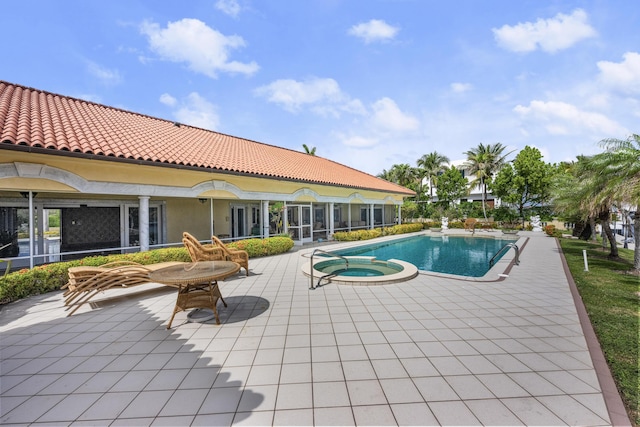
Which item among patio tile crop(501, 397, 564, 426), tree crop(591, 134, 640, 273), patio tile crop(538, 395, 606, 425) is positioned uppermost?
tree crop(591, 134, 640, 273)

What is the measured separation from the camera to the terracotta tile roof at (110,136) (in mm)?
7575

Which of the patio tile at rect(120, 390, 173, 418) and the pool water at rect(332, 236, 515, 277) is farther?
the pool water at rect(332, 236, 515, 277)

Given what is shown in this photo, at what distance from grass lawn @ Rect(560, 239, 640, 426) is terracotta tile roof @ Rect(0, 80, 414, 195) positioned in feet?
38.6

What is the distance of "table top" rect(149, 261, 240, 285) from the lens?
15.1ft

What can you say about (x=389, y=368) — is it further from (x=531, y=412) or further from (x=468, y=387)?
(x=531, y=412)

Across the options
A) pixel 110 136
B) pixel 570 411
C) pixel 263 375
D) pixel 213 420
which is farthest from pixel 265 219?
pixel 570 411

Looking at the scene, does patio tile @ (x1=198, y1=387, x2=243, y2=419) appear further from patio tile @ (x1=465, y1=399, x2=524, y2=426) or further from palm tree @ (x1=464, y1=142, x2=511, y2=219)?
palm tree @ (x1=464, y1=142, x2=511, y2=219)

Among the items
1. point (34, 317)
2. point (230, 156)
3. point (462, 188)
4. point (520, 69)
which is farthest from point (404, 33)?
point (462, 188)

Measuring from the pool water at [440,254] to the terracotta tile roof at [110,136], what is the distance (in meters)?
5.72

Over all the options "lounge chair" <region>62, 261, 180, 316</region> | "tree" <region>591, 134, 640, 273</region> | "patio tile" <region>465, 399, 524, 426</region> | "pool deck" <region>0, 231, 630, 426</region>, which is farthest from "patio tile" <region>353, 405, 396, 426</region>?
"tree" <region>591, 134, 640, 273</region>

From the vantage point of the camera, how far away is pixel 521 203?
93.5 ft

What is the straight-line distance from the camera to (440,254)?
48.0ft

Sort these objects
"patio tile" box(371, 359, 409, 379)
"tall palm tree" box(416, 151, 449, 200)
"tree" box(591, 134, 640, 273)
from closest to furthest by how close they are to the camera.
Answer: "patio tile" box(371, 359, 409, 379)
"tree" box(591, 134, 640, 273)
"tall palm tree" box(416, 151, 449, 200)

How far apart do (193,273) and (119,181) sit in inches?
251
